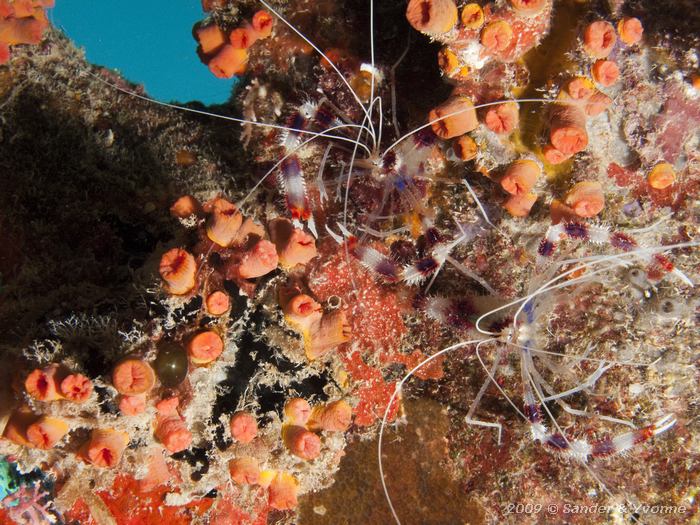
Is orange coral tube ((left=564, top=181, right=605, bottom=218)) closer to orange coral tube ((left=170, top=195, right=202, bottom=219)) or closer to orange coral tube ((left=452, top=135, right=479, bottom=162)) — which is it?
orange coral tube ((left=452, top=135, right=479, bottom=162))

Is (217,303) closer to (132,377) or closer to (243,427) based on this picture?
(132,377)

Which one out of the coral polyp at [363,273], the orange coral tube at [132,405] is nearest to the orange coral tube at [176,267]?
the coral polyp at [363,273]

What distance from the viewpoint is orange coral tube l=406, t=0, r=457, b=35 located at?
3049mm

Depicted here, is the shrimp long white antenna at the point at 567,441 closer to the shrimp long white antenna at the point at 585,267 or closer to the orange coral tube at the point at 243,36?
the shrimp long white antenna at the point at 585,267

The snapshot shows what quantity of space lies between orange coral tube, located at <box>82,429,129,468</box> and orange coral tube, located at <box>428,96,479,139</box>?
308 centimetres

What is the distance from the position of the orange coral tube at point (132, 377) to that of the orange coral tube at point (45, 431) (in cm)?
52

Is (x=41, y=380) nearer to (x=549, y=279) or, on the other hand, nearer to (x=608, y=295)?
(x=549, y=279)

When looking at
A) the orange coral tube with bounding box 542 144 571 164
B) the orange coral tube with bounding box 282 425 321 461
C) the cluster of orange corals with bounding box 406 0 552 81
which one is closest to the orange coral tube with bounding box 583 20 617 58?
the cluster of orange corals with bounding box 406 0 552 81

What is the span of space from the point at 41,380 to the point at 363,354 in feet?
7.42

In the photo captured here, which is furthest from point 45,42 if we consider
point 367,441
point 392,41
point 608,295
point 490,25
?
point 608,295

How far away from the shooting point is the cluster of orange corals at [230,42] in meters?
4.24

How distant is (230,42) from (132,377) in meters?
3.18

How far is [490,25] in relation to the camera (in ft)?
10.5

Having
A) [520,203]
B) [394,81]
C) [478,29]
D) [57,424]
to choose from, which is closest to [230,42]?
[394,81]
